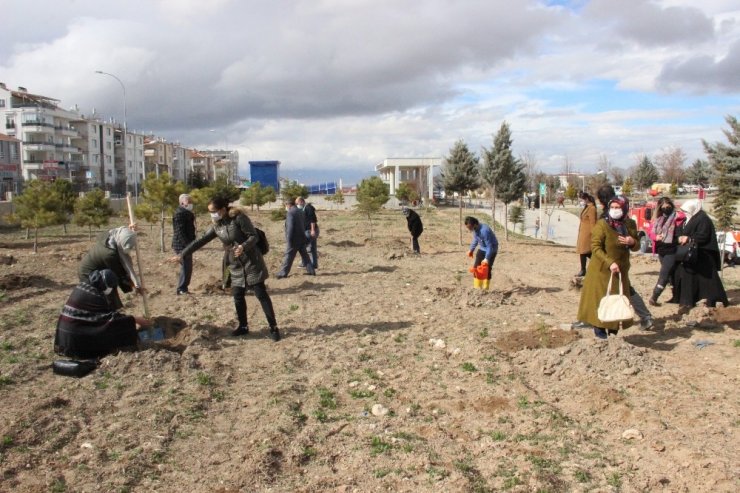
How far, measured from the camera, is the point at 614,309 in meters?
6.66

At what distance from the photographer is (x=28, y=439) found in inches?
184

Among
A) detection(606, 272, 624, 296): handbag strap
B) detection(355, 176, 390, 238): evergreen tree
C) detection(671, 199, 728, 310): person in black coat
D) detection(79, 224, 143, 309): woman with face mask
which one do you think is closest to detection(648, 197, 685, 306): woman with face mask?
detection(671, 199, 728, 310): person in black coat

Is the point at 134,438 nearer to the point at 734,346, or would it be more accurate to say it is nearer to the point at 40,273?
the point at 734,346

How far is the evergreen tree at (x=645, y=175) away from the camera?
69.2 m

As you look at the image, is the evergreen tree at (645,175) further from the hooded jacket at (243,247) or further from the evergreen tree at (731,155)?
the hooded jacket at (243,247)

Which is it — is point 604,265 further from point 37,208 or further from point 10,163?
point 10,163

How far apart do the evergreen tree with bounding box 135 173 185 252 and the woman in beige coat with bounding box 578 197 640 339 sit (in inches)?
519

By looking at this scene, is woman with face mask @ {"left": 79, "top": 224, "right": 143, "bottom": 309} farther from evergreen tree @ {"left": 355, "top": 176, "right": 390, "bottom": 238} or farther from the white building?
the white building

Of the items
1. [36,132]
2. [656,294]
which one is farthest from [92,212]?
[36,132]

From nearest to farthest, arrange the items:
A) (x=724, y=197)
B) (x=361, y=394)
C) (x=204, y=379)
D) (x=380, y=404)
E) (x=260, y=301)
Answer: (x=380, y=404)
(x=361, y=394)
(x=204, y=379)
(x=260, y=301)
(x=724, y=197)

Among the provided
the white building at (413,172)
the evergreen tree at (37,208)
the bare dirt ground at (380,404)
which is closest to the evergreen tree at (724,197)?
the bare dirt ground at (380,404)

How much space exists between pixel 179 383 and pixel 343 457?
2.27 metres

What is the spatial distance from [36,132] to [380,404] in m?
87.5

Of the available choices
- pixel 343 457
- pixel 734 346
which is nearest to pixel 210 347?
pixel 343 457
